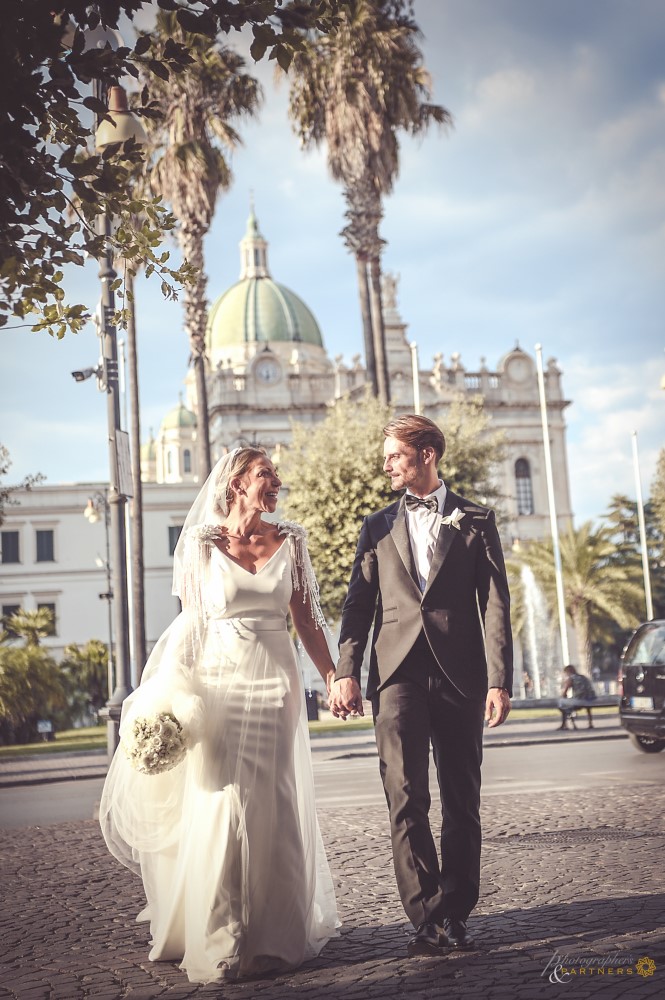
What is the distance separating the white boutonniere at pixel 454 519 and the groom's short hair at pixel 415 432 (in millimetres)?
267

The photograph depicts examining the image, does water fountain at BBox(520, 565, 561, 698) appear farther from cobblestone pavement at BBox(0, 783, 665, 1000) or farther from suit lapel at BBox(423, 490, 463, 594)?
suit lapel at BBox(423, 490, 463, 594)

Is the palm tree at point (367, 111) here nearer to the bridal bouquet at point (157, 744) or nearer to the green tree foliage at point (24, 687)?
the green tree foliage at point (24, 687)

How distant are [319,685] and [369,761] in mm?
41075

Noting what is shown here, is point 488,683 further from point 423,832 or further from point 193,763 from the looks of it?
point 193,763

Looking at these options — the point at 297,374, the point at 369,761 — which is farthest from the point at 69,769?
the point at 297,374

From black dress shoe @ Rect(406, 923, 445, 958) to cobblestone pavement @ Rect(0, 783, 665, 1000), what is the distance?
7cm

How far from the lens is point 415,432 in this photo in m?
5.43

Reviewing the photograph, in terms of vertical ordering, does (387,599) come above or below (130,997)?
above

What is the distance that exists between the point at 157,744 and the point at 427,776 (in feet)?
3.82

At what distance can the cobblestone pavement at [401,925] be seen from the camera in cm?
441

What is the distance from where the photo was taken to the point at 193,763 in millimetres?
5219

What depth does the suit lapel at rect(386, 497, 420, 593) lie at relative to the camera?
17.3ft

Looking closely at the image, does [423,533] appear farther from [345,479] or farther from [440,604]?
[345,479]

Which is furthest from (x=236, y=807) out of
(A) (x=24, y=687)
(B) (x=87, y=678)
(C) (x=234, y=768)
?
(B) (x=87, y=678)
